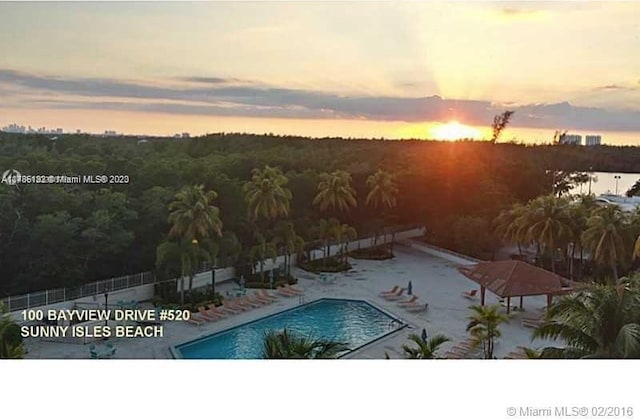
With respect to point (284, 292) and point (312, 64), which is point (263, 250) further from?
point (312, 64)

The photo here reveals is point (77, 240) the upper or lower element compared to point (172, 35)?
lower

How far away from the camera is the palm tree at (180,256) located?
16.2 feet

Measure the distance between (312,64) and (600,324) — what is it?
2472 millimetres

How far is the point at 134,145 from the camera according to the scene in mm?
4699

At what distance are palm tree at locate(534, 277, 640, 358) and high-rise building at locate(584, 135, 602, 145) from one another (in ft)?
4.62

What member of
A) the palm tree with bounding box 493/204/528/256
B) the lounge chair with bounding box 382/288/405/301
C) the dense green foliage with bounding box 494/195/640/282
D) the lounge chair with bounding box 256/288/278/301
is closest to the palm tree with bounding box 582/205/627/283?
the dense green foliage with bounding box 494/195/640/282

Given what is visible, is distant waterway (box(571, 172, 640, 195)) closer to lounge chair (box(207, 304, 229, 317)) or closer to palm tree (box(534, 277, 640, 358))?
palm tree (box(534, 277, 640, 358))

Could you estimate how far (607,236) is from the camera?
4.81 metres

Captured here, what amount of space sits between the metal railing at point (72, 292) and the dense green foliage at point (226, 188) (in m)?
0.07

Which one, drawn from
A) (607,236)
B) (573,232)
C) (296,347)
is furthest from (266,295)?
(607,236)
